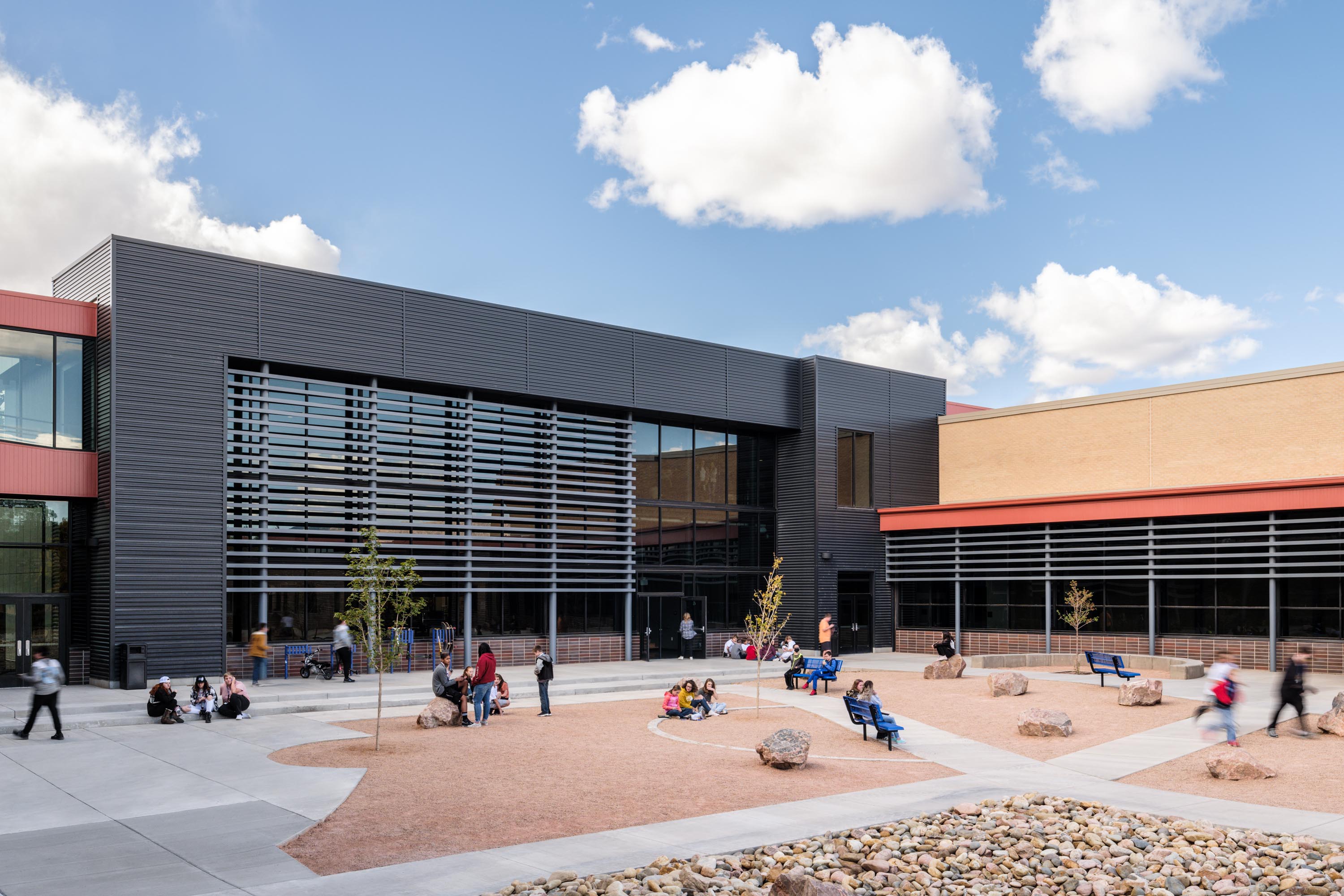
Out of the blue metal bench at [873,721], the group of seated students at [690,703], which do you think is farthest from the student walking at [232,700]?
the blue metal bench at [873,721]

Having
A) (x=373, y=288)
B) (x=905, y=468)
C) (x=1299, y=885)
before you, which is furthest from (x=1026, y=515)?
(x=1299, y=885)

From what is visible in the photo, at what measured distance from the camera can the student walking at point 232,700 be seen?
18.9 m

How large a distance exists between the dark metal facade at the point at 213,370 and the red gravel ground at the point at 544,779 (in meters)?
7.28

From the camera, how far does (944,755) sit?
1590cm

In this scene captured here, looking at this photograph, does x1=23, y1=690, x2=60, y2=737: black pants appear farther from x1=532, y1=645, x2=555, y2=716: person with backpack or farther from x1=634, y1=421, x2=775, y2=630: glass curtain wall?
x1=634, y1=421, x2=775, y2=630: glass curtain wall

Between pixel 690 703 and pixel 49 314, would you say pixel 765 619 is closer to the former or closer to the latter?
pixel 690 703

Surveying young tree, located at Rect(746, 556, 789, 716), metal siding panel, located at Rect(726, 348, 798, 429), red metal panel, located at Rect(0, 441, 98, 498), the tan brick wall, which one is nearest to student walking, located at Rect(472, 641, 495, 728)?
young tree, located at Rect(746, 556, 789, 716)

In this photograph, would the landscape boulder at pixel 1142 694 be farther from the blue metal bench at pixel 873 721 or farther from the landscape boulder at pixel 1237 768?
the landscape boulder at pixel 1237 768

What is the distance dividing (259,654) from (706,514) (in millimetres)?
15284

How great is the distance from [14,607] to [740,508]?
68.5 feet

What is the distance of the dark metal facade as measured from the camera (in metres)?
22.7

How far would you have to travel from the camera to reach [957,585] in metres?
34.7

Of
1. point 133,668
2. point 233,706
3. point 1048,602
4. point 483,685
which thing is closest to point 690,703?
point 483,685

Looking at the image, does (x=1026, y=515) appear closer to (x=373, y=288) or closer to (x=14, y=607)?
(x=373, y=288)
